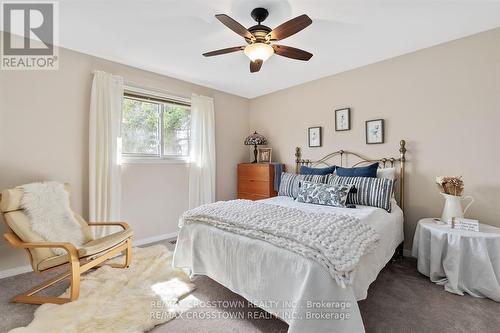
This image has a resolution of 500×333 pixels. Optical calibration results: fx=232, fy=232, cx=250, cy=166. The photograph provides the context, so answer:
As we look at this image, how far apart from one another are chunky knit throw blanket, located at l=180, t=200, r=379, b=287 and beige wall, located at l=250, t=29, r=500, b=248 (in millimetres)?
1502

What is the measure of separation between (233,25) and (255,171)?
2644mm

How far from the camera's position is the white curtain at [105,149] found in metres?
2.87

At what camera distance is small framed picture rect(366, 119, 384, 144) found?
10.1 ft

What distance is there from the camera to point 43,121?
2.62 meters

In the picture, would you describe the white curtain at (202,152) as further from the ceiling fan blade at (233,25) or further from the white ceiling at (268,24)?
the ceiling fan blade at (233,25)

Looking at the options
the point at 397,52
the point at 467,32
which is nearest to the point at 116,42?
the point at 397,52

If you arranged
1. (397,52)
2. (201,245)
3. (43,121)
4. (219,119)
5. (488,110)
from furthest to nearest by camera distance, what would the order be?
(219,119), (397,52), (43,121), (488,110), (201,245)

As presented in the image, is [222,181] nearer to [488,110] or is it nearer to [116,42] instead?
[116,42]

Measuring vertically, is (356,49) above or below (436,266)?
above

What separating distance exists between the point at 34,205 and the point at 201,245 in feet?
5.48

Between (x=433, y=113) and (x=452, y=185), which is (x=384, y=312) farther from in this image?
(x=433, y=113)

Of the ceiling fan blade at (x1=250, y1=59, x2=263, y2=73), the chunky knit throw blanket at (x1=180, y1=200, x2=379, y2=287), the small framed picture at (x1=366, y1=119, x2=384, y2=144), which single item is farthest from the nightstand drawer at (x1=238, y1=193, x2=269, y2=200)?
the ceiling fan blade at (x1=250, y1=59, x2=263, y2=73)

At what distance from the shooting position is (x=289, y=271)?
4.88 feet

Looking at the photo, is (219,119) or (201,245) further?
(219,119)
